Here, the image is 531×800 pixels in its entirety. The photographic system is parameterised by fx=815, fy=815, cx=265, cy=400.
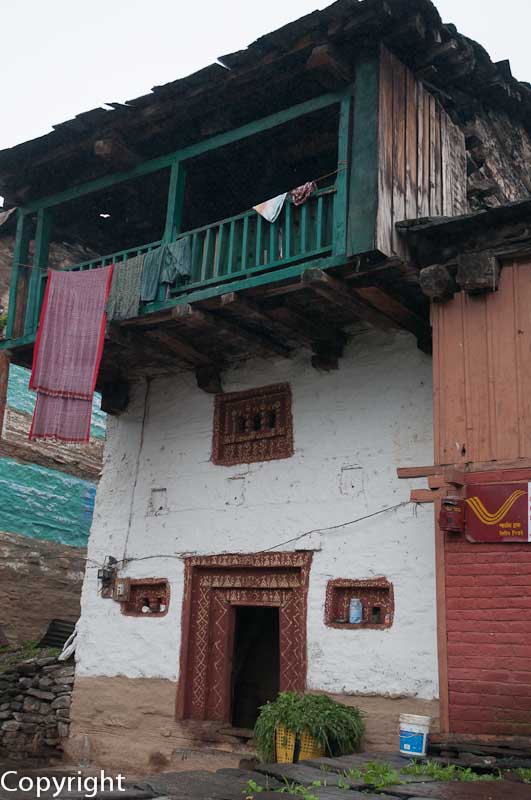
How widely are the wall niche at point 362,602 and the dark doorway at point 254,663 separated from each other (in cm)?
254

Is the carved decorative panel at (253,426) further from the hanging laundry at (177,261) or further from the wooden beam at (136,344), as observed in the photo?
the hanging laundry at (177,261)

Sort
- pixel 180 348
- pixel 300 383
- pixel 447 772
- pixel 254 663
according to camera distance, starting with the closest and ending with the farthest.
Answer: pixel 447 772 < pixel 300 383 < pixel 180 348 < pixel 254 663

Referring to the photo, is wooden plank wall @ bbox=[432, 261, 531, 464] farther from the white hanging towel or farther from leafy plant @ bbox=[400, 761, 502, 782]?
leafy plant @ bbox=[400, 761, 502, 782]

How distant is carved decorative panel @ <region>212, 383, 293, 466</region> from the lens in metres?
9.27

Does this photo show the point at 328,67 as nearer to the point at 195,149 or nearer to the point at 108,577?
the point at 195,149

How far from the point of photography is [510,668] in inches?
244

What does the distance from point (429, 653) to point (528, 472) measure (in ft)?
6.91

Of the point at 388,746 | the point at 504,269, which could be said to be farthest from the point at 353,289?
the point at 388,746

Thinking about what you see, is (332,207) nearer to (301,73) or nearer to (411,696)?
(301,73)

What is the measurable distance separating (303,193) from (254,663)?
20.7 ft

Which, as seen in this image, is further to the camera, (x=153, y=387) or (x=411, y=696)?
(x=153, y=387)

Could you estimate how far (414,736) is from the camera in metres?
6.44

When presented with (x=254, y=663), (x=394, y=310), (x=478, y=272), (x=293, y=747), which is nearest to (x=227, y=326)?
(x=394, y=310)

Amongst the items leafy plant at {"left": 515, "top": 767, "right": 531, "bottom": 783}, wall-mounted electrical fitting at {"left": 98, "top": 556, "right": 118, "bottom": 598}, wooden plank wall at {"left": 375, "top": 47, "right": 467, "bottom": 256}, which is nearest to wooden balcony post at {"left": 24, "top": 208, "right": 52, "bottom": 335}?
wall-mounted electrical fitting at {"left": 98, "top": 556, "right": 118, "bottom": 598}
